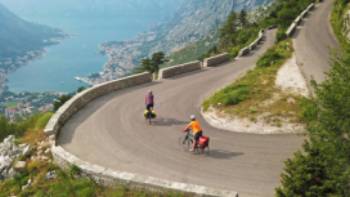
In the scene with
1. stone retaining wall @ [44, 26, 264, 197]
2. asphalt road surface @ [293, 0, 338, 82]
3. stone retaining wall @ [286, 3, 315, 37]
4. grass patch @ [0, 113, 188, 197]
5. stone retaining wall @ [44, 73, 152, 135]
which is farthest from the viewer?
stone retaining wall @ [286, 3, 315, 37]

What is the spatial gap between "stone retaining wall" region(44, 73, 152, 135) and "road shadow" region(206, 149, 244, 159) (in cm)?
747

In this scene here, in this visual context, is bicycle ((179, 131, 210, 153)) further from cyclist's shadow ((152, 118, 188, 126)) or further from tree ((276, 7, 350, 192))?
tree ((276, 7, 350, 192))

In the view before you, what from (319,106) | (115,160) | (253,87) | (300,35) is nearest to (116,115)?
(115,160)

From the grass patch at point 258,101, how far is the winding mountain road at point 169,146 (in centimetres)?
128

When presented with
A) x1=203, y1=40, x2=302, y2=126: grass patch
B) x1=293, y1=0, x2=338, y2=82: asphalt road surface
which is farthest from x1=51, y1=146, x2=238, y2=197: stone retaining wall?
x1=293, y1=0, x2=338, y2=82: asphalt road surface

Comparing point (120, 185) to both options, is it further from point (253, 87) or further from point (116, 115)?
point (253, 87)

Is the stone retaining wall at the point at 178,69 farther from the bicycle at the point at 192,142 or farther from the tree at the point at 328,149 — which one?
the tree at the point at 328,149

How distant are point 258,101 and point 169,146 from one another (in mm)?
5791

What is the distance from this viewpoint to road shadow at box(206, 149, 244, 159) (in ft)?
54.7

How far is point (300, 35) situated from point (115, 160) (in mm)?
32568

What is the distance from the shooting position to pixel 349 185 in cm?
961

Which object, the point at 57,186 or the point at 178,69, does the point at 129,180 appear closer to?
the point at 57,186

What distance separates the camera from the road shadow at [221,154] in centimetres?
1666

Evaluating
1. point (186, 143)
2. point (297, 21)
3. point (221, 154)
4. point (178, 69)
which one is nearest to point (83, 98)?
point (178, 69)
